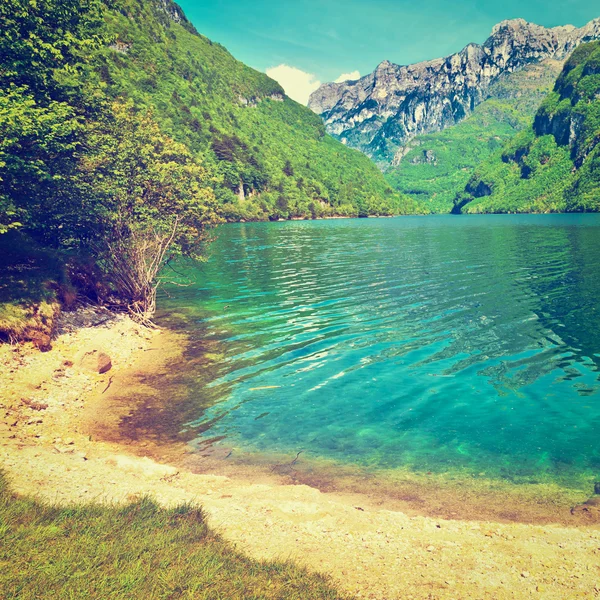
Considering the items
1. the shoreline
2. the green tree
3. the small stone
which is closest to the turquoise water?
the shoreline

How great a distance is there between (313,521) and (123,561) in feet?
14.9

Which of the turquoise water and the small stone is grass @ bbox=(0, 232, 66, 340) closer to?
the small stone

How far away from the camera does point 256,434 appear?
45.9 feet

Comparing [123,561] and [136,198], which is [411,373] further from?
[136,198]

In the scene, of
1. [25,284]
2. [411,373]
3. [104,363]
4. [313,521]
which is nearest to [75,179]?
[25,284]

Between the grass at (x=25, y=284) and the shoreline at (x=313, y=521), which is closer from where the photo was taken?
the shoreline at (x=313, y=521)

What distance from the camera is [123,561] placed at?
631cm

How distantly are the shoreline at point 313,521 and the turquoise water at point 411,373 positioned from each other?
77.0 inches

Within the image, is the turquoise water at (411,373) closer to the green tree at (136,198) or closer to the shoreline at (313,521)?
the shoreline at (313,521)

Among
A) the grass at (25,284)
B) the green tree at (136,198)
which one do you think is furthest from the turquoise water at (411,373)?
the grass at (25,284)

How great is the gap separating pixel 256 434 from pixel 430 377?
8608mm

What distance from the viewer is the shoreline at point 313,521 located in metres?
7.64

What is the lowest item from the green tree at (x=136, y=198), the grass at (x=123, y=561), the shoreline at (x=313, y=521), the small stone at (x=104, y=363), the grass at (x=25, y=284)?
the shoreline at (x=313, y=521)

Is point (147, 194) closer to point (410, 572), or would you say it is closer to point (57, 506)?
point (57, 506)
